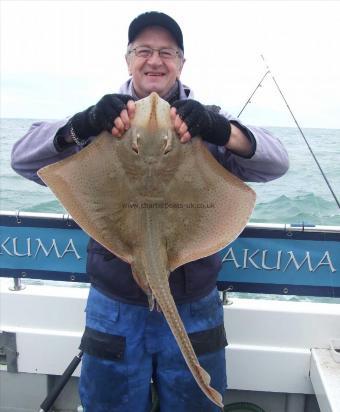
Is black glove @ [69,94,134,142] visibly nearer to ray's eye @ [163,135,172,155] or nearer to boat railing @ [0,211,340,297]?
ray's eye @ [163,135,172,155]

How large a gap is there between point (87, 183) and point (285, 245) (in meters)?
1.50

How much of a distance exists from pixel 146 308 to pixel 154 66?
120 cm

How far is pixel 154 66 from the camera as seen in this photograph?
2291 mm

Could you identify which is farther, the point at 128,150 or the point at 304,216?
the point at 304,216

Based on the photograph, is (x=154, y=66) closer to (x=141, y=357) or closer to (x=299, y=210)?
(x=141, y=357)

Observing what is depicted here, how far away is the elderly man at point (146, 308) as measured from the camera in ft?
7.50

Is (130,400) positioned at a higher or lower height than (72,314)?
lower

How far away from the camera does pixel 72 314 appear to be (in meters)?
3.20

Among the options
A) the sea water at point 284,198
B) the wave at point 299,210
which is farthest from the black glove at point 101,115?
the wave at point 299,210

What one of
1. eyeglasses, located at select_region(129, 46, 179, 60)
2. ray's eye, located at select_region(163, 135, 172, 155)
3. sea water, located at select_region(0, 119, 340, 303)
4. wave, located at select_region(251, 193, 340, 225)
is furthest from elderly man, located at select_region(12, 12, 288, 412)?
wave, located at select_region(251, 193, 340, 225)

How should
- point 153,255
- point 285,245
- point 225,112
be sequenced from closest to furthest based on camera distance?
point 153,255, point 225,112, point 285,245

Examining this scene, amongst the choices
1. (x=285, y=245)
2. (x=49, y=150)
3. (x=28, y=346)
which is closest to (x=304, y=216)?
(x=285, y=245)

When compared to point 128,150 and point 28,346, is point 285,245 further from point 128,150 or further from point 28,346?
point 28,346

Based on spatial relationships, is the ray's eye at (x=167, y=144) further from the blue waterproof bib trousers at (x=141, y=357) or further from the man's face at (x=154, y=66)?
the blue waterproof bib trousers at (x=141, y=357)
